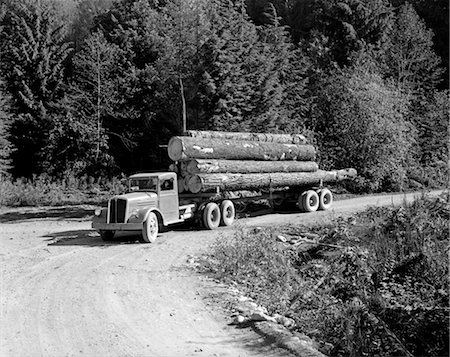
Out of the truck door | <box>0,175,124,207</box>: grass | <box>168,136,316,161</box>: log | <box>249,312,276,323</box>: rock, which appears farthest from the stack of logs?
<box>249,312,276,323</box>: rock

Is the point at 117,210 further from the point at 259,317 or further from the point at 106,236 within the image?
the point at 259,317

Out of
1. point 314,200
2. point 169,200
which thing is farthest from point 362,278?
point 314,200

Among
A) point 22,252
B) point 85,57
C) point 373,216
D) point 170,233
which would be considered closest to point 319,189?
point 373,216

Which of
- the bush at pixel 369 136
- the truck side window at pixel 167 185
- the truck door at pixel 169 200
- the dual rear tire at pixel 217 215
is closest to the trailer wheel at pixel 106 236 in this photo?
the truck door at pixel 169 200

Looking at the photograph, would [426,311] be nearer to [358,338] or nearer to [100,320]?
[358,338]

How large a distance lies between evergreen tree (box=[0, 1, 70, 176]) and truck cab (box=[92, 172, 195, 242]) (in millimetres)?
18481

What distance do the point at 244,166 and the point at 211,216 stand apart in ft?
9.51

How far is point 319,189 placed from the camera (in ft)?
71.1

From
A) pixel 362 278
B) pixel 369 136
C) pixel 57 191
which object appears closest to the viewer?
pixel 362 278

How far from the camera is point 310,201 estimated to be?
68.9 feet

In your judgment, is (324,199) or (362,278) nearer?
(362,278)

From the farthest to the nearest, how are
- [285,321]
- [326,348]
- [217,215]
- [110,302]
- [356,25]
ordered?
1. [356,25]
2. [217,215]
3. [110,302]
4. [285,321]
5. [326,348]

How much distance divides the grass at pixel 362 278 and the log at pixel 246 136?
4.26 meters

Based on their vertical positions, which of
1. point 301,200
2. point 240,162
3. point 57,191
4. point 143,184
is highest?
point 240,162
